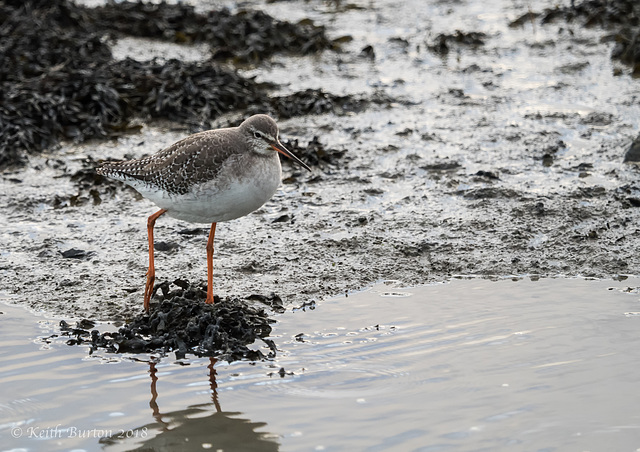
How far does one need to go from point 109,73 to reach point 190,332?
21.4 ft

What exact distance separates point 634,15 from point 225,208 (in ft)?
33.7

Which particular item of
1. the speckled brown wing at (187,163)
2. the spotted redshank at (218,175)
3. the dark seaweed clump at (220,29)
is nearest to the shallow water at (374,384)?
the spotted redshank at (218,175)

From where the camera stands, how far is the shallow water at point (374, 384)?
4.87 metres

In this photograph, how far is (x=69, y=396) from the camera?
534 cm

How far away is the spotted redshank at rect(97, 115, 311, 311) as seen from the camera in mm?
6031

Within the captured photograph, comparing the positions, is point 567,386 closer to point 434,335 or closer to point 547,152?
point 434,335

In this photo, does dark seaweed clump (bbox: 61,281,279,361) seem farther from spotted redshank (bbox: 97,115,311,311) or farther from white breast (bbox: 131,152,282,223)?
white breast (bbox: 131,152,282,223)

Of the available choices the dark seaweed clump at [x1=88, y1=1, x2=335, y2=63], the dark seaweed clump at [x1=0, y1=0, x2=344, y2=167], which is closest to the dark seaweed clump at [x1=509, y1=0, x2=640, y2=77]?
the dark seaweed clump at [x1=88, y1=1, x2=335, y2=63]

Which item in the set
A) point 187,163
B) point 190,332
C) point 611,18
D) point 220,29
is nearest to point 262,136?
point 187,163

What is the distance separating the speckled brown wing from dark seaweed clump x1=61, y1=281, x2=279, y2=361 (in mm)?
999

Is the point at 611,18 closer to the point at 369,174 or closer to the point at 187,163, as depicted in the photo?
the point at 369,174

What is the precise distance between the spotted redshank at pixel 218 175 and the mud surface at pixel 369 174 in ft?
3.25

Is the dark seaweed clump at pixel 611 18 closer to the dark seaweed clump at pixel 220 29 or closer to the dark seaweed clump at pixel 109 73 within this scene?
the dark seaweed clump at pixel 220 29

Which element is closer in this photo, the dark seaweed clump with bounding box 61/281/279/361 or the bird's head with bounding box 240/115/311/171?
the dark seaweed clump with bounding box 61/281/279/361
